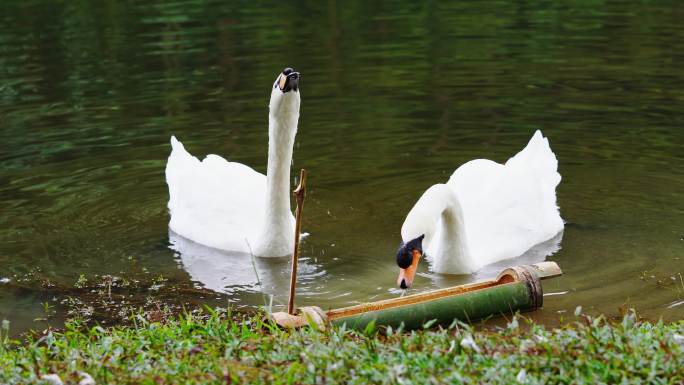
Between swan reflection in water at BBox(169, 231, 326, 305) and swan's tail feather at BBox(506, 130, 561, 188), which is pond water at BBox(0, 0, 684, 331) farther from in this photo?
swan's tail feather at BBox(506, 130, 561, 188)

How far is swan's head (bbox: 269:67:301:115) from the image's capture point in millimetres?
8203

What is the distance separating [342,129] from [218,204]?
3234mm

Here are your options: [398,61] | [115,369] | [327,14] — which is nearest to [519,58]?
[398,61]

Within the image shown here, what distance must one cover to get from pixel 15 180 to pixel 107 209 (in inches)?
58.7

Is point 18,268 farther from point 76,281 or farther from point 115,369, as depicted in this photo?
point 115,369

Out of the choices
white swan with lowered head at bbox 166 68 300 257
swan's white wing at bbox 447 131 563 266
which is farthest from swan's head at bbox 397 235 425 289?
white swan with lowered head at bbox 166 68 300 257

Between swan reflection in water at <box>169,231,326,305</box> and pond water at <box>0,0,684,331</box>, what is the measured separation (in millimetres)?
26

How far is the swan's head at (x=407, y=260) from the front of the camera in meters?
6.91

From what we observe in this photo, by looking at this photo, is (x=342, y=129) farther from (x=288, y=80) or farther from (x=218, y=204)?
(x=288, y=80)

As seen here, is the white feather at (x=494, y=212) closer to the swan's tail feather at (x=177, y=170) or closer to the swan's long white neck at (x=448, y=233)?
the swan's long white neck at (x=448, y=233)

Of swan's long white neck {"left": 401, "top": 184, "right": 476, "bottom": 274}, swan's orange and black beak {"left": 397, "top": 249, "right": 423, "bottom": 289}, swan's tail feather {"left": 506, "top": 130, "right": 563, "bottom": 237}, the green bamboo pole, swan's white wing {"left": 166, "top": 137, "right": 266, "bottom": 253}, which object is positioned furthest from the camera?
swan's white wing {"left": 166, "top": 137, "right": 266, "bottom": 253}

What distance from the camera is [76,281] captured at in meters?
8.13

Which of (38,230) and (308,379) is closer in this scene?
(308,379)

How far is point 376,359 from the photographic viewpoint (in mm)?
4750
